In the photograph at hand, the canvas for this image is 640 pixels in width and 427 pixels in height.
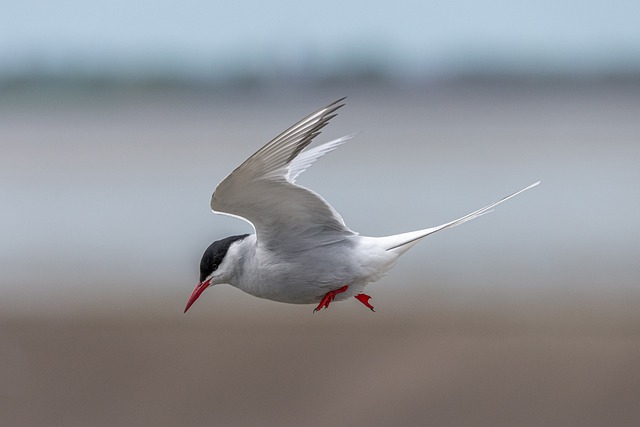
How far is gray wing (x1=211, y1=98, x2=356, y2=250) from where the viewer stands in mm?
5125

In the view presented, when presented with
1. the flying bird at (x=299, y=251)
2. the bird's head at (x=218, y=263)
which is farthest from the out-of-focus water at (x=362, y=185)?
the flying bird at (x=299, y=251)

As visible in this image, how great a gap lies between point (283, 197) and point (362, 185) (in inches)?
470

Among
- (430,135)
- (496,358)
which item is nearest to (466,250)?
(496,358)

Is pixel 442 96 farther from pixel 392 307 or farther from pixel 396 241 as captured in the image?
pixel 396 241

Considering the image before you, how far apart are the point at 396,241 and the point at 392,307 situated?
26.0 feet

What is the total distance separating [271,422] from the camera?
477 inches

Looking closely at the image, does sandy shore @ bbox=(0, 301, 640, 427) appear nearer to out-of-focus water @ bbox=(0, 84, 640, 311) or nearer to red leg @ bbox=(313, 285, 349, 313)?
out-of-focus water @ bbox=(0, 84, 640, 311)

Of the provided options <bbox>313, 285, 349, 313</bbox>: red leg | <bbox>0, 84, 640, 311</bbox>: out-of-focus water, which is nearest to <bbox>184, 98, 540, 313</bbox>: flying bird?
<bbox>313, 285, 349, 313</bbox>: red leg

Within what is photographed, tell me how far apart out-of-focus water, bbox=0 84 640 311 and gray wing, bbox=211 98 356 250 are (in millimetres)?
6658

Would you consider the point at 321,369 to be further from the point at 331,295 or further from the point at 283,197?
the point at 283,197

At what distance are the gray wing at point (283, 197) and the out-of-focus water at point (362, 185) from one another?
6.66 metres

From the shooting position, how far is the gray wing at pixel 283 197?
512cm

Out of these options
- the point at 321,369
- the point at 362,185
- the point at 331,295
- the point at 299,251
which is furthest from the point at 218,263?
the point at 362,185

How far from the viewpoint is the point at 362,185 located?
56.9ft
